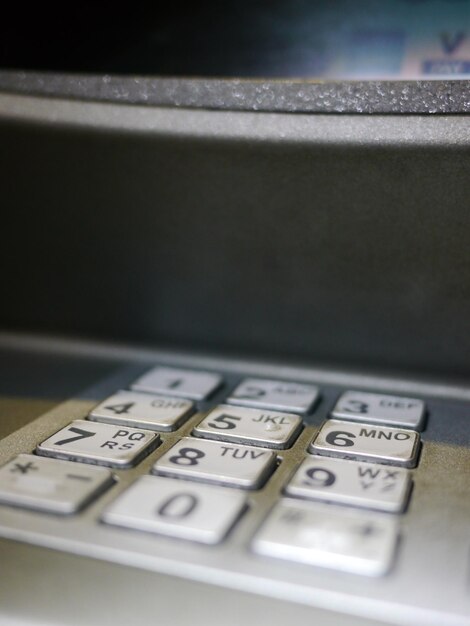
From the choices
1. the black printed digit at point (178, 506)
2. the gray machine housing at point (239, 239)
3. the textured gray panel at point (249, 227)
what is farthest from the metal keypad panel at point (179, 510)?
the textured gray panel at point (249, 227)

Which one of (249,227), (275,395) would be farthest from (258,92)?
(275,395)

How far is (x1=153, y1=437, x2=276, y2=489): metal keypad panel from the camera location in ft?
1.37

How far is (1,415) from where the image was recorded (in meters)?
0.53

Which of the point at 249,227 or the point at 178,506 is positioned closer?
the point at 178,506

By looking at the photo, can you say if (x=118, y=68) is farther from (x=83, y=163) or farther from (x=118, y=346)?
(x=118, y=346)

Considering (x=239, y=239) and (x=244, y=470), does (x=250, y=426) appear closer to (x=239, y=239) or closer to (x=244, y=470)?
(x=244, y=470)

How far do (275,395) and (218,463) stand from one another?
0.42 ft

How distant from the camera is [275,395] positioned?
1.80 feet

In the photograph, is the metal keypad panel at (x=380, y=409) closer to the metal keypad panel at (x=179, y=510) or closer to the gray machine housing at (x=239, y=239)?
the gray machine housing at (x=239, y=239)

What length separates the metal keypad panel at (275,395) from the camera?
53cm

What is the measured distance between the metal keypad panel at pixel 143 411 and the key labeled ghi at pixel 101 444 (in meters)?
0.01

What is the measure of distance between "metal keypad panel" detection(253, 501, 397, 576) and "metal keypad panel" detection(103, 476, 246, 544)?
0.08ft

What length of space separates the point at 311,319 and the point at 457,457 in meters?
0.18

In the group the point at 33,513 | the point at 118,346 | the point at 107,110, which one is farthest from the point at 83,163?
the point at 33,513
